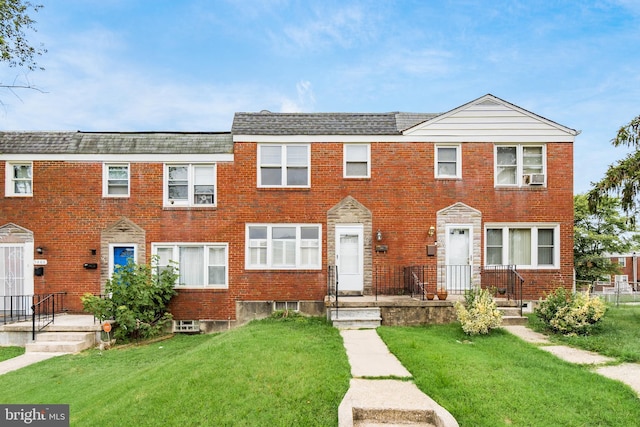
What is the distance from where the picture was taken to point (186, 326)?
12.9m

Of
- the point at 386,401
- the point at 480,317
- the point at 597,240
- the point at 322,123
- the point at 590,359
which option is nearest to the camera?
the point at 386,401

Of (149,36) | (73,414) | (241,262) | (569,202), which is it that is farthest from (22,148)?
(569,202)

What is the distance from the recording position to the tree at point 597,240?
2392 cm

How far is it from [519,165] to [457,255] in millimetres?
3640

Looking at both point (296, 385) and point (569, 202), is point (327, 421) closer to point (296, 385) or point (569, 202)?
point (296, 385)

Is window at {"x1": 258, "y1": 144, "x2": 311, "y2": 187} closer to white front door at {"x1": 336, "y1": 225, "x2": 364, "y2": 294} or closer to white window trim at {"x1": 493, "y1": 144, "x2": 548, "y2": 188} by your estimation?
white front door at {"x1": 336, "y1": 225, "x2": 364, "y2": 294}

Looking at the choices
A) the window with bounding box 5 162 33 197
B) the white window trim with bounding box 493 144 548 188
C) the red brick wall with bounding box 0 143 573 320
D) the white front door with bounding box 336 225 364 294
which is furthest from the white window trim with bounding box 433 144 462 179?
the window with bounding box 5 162 33 197

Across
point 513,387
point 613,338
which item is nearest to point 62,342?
point 513,387

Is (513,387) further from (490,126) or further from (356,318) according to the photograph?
(490,126)

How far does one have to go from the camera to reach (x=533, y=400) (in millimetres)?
5551

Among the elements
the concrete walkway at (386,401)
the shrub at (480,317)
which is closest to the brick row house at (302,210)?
the shrub at (480,317)

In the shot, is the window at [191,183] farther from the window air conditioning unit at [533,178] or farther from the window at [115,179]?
the window air conditioning unit at [533,178]

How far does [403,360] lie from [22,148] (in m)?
13.8

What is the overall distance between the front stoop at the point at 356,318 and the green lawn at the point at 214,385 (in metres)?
0.99
